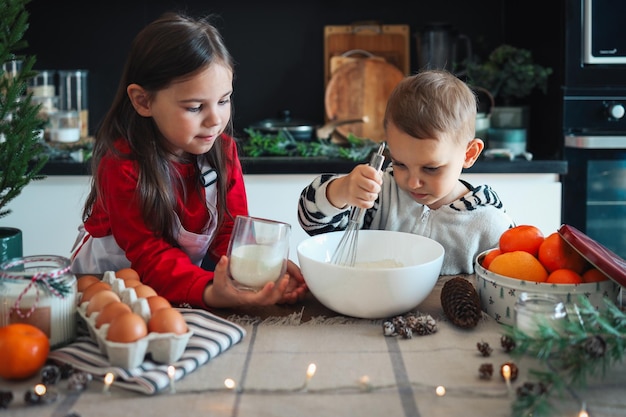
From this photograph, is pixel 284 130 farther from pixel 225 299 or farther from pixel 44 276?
pixel 44 276

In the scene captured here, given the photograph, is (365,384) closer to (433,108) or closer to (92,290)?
(92,290)

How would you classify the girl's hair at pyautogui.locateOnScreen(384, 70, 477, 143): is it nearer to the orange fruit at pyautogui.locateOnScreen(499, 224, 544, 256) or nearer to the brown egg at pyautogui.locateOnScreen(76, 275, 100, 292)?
the orange fruit at pyautogui.locateOnScreen(499, 224, 544, 256)

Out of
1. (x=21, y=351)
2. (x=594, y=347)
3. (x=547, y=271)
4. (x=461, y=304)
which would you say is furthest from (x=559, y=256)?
(x=21, y=351)

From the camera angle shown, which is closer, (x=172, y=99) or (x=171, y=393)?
(x=171, y=393)

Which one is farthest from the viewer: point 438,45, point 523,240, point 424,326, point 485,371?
point 438,45

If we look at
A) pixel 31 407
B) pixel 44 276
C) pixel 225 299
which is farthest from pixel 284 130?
pixel 31 407

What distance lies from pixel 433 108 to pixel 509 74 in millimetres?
1307

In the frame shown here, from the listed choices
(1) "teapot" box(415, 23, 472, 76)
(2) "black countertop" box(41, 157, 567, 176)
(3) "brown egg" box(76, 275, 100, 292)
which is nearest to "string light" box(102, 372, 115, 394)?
(3) "brown egg" box(76, 275, 100, 292)

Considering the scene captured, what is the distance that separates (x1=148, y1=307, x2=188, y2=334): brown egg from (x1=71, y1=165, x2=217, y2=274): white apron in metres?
0.49

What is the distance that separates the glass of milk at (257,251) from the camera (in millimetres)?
1070

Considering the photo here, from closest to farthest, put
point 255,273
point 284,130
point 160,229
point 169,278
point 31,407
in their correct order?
1. point 31,407
2. point 255,273
3. point 169,278
4. point 160,229
5. point 284,130

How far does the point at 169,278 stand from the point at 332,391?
1.57 ft

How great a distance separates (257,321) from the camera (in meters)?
1.10

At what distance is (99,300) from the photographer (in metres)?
0.99
